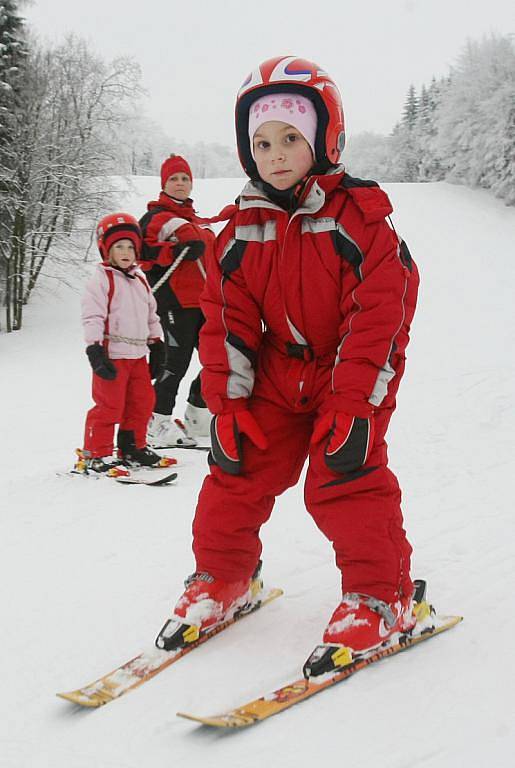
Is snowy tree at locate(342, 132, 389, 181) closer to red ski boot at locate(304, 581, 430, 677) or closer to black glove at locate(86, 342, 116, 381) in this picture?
black glove at locate(86, 342, 116, 381)

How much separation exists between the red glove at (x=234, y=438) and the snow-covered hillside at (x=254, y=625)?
1.94ft

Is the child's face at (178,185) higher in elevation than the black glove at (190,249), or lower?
higher

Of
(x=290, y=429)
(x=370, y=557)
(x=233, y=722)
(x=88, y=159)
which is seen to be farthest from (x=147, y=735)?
(x=88, y=159)

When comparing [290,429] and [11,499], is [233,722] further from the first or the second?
[11,499]

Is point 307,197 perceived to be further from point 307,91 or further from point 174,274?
point 174,274

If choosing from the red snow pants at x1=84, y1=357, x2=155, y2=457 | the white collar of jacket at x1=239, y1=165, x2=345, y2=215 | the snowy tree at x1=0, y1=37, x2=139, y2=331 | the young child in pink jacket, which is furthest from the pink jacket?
the snowy tree at x1=0, y1=37, x2=139, y2=331

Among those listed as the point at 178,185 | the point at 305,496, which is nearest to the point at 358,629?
the point at 305,496

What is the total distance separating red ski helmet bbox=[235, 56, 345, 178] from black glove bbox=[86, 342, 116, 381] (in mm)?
2389

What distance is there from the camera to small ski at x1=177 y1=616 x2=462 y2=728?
66.8 inches

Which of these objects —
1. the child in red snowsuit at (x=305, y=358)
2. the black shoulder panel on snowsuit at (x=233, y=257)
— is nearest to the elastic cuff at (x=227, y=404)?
the child in red snowsuit at (x=305, y=358)

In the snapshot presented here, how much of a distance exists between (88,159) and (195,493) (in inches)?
527

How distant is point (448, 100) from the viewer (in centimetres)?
1772

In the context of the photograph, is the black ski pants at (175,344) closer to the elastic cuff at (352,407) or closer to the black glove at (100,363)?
the black glove at (100,363)

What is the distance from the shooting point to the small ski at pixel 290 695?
1.70m
